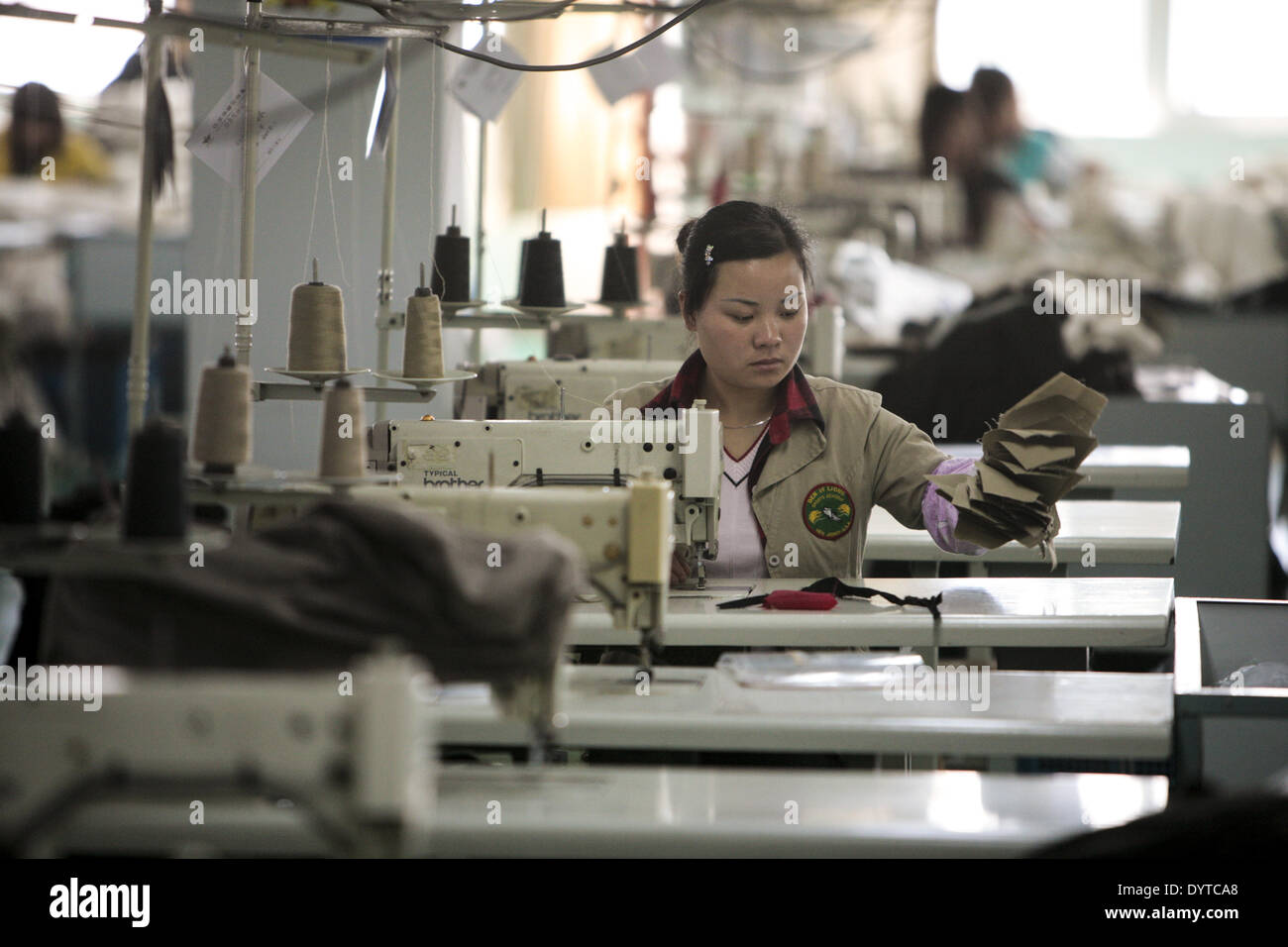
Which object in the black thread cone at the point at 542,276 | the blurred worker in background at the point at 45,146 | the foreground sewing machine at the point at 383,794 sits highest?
the blurred worker in background at the point at 45,146

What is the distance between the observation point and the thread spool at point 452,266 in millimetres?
4102

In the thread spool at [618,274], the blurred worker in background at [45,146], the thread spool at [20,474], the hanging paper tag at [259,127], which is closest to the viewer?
the thread spool at [20,474]

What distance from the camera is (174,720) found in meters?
1.28

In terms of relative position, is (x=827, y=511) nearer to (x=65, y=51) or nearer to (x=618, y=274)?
(x=618, y=274)

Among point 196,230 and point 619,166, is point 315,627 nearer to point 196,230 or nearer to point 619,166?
point 196,230

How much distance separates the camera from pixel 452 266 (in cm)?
411

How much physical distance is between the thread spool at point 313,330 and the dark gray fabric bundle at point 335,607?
144 centimetres

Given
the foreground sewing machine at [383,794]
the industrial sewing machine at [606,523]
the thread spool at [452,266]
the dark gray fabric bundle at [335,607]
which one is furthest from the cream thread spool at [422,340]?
the dark gray fabric bundle at [335,607]

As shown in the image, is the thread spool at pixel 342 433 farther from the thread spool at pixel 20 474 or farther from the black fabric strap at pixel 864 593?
the black fabric strap at pixel 864 593

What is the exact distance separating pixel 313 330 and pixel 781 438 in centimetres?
95

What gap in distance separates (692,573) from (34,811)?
1609 millimetres

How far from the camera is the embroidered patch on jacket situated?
2998mm

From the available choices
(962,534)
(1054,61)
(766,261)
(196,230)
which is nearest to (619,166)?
(1054,61)
